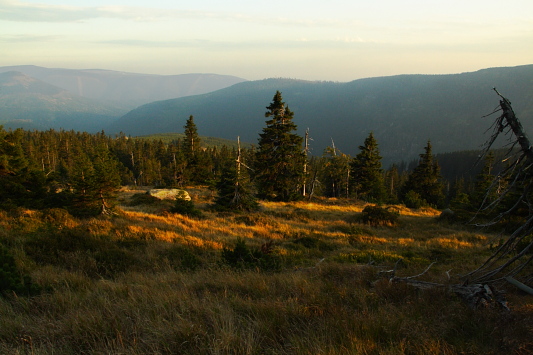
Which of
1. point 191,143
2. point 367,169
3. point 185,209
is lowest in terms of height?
point 185,209

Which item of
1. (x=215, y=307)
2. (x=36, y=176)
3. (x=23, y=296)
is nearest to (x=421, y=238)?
(x=215, y=307)

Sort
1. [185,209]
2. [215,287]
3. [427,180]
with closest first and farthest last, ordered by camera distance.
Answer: [215,287] → [185,209] → [427,180]

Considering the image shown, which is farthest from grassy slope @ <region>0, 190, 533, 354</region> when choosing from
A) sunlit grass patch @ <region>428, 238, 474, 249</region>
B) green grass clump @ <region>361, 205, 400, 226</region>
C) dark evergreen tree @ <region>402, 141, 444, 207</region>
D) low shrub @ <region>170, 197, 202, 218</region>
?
dark evergreen tree @ <region>402, 141, 444, 207</region>

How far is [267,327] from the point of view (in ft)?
10.4

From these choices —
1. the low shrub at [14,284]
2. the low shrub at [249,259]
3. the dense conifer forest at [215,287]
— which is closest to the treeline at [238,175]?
the dense conifer forest at [215,287]

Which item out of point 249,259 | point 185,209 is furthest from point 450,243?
point 185,209

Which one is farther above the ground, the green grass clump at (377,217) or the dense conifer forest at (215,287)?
the dense conifer forest at (215,287)

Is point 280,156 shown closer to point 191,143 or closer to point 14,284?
point 191,143

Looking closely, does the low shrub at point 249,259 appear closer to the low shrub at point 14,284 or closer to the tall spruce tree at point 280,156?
the low shrub at point 14,284

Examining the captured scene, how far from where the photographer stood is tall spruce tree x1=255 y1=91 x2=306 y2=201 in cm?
2783

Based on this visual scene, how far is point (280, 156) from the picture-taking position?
2772 cm

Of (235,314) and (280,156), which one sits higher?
(280,156)

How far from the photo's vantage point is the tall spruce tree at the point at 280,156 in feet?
91.3

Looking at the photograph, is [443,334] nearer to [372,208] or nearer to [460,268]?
[460,268]
